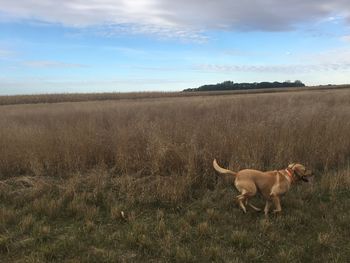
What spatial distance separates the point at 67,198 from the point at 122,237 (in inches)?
60.1

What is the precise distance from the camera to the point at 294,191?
5812mm

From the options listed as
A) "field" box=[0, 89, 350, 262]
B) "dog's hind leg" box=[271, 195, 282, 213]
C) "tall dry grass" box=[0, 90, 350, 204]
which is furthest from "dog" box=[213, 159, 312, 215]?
"tall dry grass" box=[0, 90, 350, 204]

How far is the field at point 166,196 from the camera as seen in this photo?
165 inches

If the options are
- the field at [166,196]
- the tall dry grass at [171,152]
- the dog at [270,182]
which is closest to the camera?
the field at [166,196]

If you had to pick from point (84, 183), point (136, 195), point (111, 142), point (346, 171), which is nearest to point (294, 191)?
point (346, 171)

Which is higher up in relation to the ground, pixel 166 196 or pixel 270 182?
pixel 270 182

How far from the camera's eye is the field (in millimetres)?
4195

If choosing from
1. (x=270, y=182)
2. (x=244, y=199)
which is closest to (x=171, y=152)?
(x=244, y=199)

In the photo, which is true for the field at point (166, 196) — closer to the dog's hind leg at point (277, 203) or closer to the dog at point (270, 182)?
the dog's hind leg at point (277, 203)

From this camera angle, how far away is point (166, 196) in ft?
18.3

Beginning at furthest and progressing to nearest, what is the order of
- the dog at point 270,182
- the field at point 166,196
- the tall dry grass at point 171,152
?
the tall dry grass at point 171,152 < the dog at point 270,182 < the field at point 166,196

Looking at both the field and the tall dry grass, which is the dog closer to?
the field

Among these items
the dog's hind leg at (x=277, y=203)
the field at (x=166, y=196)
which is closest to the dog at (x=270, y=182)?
the dog's hind leg at (x=277, y=203)

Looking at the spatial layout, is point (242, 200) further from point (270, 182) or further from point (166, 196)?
point (166, 196)
